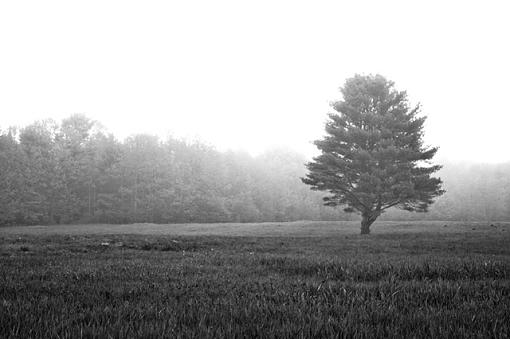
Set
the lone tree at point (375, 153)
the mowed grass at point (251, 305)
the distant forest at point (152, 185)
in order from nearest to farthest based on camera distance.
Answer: the mowed grass at point (251, 305) → the lone tree at point (375, 153) → the distant forest at point (152, 185)

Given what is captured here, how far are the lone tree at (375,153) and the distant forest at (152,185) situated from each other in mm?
42066

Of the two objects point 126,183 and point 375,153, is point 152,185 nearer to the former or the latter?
point 126,183

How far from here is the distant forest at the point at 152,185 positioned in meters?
63.3

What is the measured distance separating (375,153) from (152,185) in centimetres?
4975

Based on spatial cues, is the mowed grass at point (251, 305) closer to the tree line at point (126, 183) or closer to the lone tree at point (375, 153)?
the lone tree at point (375, 153)

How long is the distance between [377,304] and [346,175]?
1055 inches

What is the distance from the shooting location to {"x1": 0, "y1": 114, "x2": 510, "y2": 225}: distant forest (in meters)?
63.3

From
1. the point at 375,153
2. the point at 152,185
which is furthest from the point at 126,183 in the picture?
the point at 375,153

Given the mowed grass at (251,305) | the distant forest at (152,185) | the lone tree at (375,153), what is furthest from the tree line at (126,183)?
the mowed grass at (251,305)

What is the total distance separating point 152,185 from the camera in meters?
68.9

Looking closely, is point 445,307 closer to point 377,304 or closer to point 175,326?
point 377,304

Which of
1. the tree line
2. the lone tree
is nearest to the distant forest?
the tree line

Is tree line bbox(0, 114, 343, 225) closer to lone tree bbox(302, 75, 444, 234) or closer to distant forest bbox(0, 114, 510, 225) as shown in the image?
distant forest bbox(0, 114, 510, 225)

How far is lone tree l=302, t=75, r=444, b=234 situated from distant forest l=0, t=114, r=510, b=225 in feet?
138
